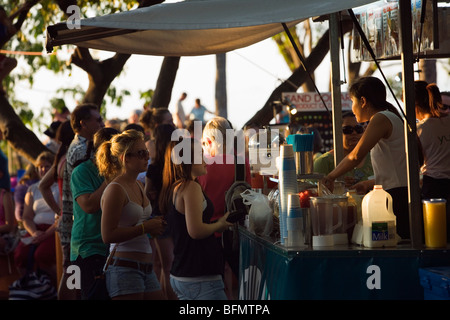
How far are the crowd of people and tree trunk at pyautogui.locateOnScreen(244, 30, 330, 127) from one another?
13.4 ft

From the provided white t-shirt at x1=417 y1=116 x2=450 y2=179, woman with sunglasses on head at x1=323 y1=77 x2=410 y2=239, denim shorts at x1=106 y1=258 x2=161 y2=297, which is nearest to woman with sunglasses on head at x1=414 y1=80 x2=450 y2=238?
white t-shirt at x1=417 y1=116 x2=450 y2=179

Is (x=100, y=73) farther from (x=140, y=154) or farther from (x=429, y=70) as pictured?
(x=429, y=70)

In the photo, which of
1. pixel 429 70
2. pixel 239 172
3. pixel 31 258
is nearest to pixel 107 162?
pixel 239 172

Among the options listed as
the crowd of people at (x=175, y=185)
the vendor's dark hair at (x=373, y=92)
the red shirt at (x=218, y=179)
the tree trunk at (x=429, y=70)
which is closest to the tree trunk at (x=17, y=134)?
the crowd of people at (x=175, y=185)

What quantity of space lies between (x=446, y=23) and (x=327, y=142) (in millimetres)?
6631

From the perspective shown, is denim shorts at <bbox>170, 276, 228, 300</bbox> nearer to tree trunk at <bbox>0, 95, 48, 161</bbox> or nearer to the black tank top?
the black tank top

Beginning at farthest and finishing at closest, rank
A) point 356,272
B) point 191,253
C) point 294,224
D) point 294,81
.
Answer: point 294,81, point 191,253, point 294,224, point 356,272

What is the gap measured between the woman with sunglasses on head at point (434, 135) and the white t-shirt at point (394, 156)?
1743mm

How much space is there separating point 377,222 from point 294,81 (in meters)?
8.07

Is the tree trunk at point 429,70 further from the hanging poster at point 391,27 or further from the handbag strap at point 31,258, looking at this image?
the handbag strap at point 31,258

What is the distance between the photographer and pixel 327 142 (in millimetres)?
Answer: 13461

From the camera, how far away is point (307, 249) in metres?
4.39
